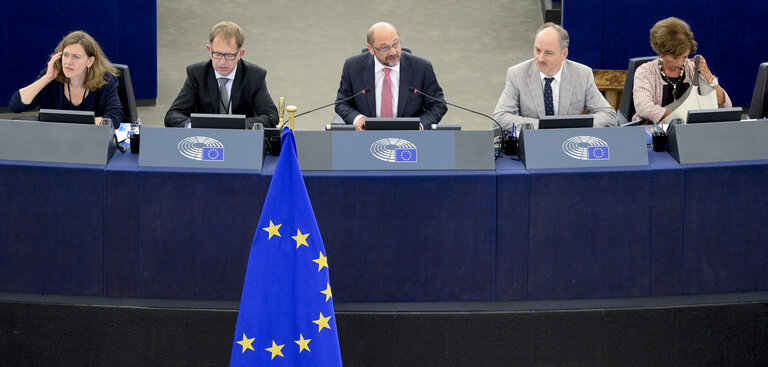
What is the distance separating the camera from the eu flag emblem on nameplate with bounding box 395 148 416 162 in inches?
169

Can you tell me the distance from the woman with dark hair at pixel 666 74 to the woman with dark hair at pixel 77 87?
2670 mm

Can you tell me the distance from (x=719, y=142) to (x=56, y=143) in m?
2.73

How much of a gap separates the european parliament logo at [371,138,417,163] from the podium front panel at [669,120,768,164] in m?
Result: 1.11

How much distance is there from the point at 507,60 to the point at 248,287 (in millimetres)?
7741

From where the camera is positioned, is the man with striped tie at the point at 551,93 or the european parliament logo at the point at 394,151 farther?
the man with striped tie at the point at 551,93

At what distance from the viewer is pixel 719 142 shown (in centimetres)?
440

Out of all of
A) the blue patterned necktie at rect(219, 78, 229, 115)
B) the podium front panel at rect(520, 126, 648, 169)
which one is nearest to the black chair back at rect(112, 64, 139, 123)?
the blue patterned necktie at rect(219, 78, 229, 115)

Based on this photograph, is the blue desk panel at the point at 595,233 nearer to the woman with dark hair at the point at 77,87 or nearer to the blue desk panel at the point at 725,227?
the blue desk panel at the point at 725,227

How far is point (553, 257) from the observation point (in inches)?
169

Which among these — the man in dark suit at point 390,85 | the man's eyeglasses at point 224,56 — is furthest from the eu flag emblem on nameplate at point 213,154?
the man in dark suit at point 390,85

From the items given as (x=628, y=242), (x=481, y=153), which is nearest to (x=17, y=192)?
(x=481, y=153)

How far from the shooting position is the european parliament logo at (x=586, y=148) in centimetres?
432

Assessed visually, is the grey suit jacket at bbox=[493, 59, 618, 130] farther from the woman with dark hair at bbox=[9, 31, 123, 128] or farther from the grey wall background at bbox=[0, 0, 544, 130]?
the grey wall background at bbox=[0, 0, 544, 130]

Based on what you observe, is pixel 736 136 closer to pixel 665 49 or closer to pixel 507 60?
pixel 665 49
